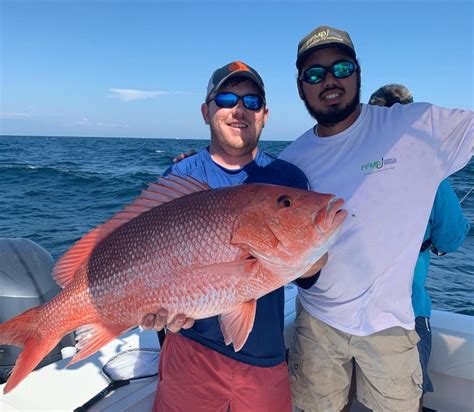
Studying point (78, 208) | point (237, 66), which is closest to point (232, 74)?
point (237, 66)

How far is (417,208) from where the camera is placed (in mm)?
2148

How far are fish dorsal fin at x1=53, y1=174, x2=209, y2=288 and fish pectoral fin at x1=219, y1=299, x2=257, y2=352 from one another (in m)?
0.61

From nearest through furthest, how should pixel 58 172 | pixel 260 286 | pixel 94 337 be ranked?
pixel 260 286 < pixel 94 337 < pixel 58 172

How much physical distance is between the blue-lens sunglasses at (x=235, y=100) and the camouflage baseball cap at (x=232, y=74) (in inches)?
2.1

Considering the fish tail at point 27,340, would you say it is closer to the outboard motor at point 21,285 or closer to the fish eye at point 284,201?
the outboard motor at point 21,285

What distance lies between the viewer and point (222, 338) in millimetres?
2141

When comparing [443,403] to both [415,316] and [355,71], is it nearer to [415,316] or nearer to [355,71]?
[415,316]

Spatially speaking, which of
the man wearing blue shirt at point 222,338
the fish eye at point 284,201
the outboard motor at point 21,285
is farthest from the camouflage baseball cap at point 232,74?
the outboard motor at point 21,285

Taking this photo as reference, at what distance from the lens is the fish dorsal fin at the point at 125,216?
6.78 ft

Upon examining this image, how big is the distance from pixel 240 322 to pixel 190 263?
351 millimetres

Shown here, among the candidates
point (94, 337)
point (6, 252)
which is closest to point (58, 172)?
point (6, 252)

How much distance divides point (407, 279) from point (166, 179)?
136 cm

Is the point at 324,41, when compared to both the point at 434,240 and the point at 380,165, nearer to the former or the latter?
the point at 380,165

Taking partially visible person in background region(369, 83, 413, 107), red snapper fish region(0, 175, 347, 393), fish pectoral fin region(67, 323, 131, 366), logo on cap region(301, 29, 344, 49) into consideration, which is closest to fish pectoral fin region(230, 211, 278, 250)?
red snapper fish region(0, 175, 347, 393)
